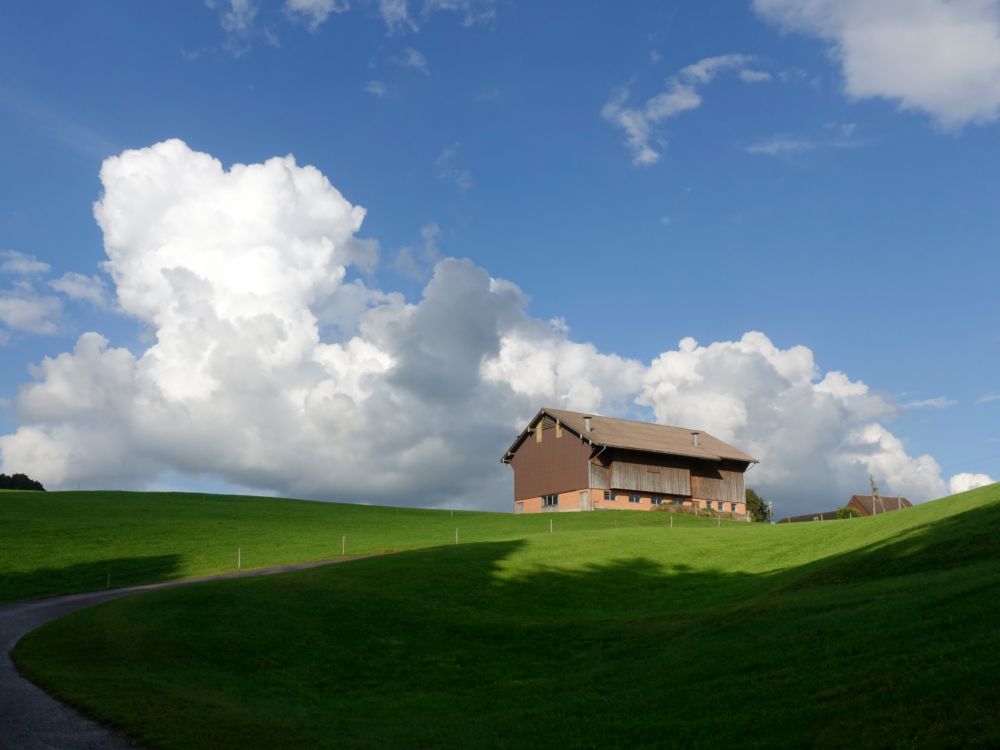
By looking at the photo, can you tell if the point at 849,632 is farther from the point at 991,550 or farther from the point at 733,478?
the point at 733,478

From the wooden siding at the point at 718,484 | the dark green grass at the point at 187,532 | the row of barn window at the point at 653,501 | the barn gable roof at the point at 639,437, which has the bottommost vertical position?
the dark green grass at the point at 187,532

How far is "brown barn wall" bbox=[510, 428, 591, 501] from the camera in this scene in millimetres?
88812

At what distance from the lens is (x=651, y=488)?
297 ft

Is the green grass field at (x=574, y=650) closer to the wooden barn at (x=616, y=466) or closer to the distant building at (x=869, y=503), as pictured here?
the wooden barn at (x=616, y=466)

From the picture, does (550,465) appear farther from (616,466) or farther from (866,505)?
(866,505)

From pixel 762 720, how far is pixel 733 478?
86.7 metres

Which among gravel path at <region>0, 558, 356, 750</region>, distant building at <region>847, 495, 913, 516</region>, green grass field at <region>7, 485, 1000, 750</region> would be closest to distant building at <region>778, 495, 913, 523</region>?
distant building at <region>847, 495, 913, 516</region>

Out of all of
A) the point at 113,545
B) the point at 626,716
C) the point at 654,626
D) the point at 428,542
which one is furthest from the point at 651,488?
the point at 626,716

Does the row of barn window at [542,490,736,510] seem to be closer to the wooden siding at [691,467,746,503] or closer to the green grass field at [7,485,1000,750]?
the wooden siding at [691,467,746,503]

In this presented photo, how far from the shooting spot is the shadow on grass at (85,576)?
44312 mm

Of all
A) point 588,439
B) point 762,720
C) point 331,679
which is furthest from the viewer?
point 588,439

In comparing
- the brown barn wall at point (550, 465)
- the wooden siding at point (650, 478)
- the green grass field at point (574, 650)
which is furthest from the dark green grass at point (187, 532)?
the green grass field at point (574, 650)

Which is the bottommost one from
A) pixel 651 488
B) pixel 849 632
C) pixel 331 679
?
pixel 331 679

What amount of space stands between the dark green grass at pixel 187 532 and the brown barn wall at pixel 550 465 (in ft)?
24.0
